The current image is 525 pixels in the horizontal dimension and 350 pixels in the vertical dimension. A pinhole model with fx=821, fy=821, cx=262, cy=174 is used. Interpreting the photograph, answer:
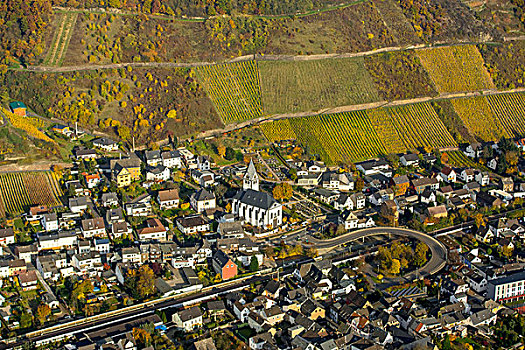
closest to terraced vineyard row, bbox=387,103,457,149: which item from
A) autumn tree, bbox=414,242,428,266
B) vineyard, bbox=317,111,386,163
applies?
→ vineyard, bbox=317,111,386,163

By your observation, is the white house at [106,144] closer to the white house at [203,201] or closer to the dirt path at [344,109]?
the dirt path at [344,109]

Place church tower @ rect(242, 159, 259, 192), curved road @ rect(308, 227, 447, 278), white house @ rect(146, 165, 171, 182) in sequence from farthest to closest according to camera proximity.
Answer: white house @ rect(146, 165, 171, 182) → church tower @ rect(242, 159, 259, 192) → curved road @ rect(308, 227, 447, 278)

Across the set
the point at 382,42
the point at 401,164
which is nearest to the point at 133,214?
the point at 401,164

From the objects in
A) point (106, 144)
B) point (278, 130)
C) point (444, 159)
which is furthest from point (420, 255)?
point (106, 144)

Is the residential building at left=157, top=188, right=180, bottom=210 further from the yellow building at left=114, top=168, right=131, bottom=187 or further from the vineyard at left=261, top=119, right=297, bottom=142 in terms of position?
the vineyard at left=261, top=119, right=297, bottom=142

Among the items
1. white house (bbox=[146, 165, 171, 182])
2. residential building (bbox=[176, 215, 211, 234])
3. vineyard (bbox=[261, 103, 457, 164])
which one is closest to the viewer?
residential building (bbox=[176, 215, 211, 234])

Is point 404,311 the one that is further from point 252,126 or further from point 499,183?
point 252,126

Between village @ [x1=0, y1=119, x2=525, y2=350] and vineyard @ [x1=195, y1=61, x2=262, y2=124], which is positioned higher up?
vineyard @ [x1=195, y1=61, x2=262, y2=124]
